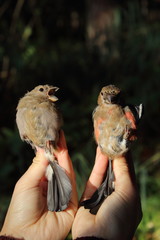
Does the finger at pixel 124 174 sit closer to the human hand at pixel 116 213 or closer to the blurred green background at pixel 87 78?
the human hand at pixel 116 213

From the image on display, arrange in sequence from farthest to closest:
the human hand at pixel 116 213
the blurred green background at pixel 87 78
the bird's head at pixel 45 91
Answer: the blurred green background at pixel 87 78, the bird's head at pixel 45 91, the human hand at pixel 116 213

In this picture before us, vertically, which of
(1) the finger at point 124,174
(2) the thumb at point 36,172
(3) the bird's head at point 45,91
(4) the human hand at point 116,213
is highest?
(3) the bird's head at point 45,91

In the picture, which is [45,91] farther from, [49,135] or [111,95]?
[111,95]

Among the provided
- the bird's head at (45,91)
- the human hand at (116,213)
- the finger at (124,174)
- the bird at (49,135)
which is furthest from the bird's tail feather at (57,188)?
the bird's head at (45,91)

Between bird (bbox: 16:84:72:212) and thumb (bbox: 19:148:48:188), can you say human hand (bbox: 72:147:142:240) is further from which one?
thumb (bbox: 19:148:48:188)

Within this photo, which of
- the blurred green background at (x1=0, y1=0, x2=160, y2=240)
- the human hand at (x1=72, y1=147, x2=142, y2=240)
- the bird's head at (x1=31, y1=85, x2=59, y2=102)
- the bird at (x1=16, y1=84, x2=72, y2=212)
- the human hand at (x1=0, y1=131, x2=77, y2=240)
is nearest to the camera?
the human hand at (x1=72, y1=147, x2=142, y2=240)

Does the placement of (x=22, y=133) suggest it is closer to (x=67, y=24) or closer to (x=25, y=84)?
(x=25, y=84)

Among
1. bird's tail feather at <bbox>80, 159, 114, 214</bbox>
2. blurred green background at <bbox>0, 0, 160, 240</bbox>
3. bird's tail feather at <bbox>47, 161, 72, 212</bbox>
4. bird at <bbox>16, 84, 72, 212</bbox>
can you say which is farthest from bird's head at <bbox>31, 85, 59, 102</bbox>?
blurred green background at <bbox>0, 0, 160, 240</bbox>

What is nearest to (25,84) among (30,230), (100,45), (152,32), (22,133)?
(100,45)
